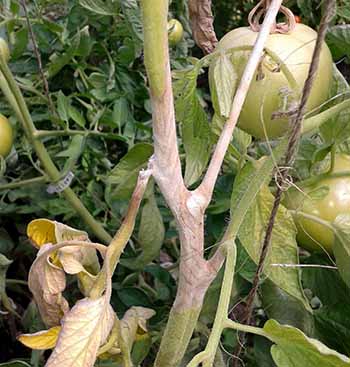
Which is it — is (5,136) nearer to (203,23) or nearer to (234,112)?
(203,23)

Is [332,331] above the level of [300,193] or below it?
below

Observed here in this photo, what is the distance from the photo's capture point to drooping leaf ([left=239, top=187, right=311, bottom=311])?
2.06 feet

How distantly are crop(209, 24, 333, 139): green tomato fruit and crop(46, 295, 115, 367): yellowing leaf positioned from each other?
20 cm

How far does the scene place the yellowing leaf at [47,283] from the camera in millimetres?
527

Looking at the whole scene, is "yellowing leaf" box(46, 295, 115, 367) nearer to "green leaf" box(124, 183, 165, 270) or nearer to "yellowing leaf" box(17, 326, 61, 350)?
"yellowing leaf" box(17, 326, 61, 350)

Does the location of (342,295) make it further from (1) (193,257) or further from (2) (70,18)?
(2) (70,18)

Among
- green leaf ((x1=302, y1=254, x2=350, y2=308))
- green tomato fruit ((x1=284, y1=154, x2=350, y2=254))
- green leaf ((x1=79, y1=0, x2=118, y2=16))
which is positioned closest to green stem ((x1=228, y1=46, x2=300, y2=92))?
green tomato fruit ((x1=284, y1=154, x2=350, y2=254))

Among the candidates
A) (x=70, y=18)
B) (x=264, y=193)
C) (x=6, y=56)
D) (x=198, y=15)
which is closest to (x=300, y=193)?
(x=264, y=193)

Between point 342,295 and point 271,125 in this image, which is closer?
point 271,125

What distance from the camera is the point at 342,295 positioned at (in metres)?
0.75

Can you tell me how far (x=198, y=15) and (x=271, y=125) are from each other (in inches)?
5.2

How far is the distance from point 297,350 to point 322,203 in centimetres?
22

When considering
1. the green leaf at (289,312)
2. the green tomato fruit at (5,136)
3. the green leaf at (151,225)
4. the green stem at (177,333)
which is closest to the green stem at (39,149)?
the green tomato fruit at (5,136)

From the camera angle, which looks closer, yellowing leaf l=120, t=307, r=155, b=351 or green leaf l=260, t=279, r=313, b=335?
yellowing leaf l=120, t=307, r=155, b=351
